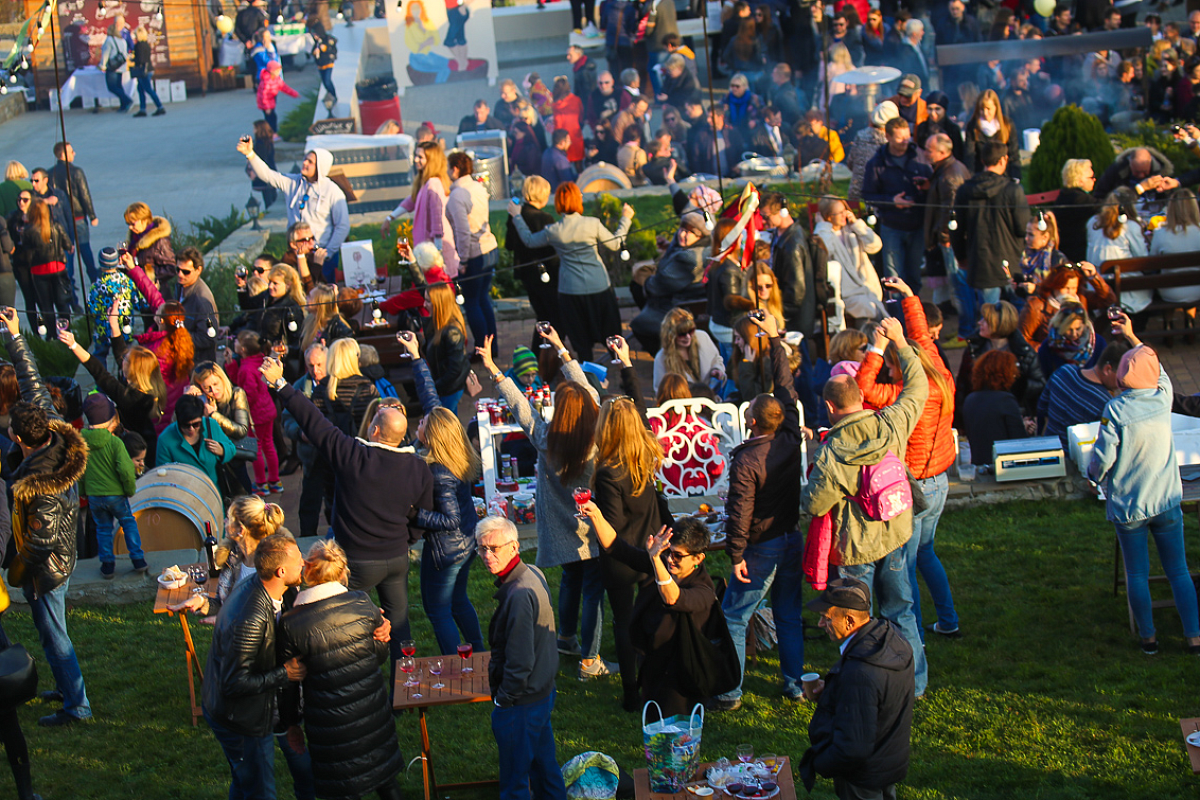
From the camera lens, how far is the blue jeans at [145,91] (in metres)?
24.0

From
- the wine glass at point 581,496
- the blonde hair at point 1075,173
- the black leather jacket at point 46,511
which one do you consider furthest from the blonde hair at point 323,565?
the blonde hair at point 1075,173

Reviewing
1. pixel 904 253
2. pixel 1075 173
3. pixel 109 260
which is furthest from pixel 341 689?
pixel 1075 173

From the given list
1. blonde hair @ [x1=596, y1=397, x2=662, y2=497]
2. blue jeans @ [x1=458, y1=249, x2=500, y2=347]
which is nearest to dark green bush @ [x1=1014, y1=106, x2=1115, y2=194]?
blue jeans @ [x1=458, y1=249, x2=500, y2=347]

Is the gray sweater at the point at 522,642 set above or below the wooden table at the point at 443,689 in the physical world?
above

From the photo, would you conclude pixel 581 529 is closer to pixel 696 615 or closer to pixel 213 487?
pixel 696 615

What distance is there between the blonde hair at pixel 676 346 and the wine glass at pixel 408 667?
12.5 feet

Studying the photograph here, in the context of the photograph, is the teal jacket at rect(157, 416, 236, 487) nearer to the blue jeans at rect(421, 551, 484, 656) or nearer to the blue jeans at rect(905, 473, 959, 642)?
the blue jeans at rect(421, 551, 484, 656)

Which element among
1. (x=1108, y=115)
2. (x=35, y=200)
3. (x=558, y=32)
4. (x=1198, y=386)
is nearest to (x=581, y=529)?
(x=1198, y=386)

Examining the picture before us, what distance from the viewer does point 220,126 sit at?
2322 cm

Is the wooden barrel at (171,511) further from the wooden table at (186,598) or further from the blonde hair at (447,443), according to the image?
the blonde hair at (447,443)

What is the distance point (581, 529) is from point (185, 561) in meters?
2.92

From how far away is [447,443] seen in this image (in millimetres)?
5996

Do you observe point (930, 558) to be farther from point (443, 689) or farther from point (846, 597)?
point (443, 689)

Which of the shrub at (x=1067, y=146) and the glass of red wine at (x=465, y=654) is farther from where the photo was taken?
the shrub at (x=1067, y=146)
